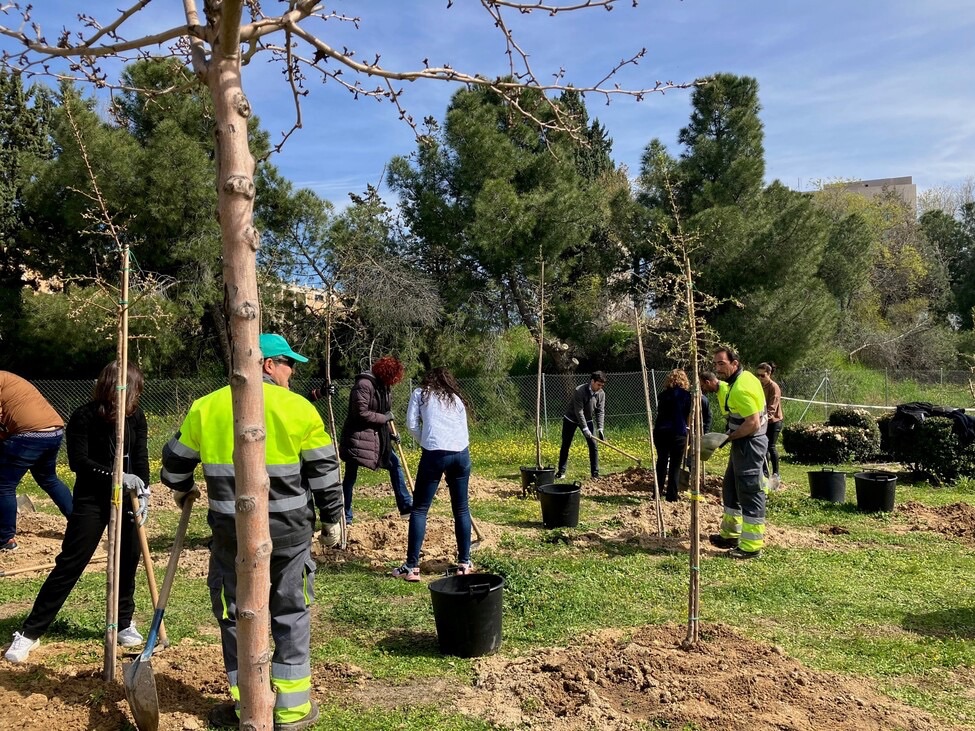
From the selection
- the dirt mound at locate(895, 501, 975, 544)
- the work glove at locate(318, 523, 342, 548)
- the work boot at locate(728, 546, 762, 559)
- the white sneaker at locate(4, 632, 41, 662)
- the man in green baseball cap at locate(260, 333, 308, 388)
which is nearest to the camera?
the man in green baseball cap at locate(260, 333, 308, 388)

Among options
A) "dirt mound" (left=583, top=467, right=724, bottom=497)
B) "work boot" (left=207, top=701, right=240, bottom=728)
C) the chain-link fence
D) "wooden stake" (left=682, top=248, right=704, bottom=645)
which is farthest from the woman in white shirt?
the chain-link fence

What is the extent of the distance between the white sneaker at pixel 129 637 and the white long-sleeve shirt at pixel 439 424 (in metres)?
2.20

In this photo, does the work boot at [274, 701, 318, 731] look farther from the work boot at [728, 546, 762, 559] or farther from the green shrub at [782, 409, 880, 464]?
the green shrub at [782, 409, 880, 464]

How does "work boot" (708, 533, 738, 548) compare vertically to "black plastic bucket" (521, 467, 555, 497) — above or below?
below

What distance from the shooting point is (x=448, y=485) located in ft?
18.7

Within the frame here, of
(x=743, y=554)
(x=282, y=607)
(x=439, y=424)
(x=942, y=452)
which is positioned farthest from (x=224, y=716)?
(x=942, y=452)

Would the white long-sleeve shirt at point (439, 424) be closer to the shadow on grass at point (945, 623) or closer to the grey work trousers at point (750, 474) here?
the grey work trousers at point (750, 474)

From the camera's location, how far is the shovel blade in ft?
10.5

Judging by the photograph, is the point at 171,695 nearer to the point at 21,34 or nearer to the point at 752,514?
the point at 21,34

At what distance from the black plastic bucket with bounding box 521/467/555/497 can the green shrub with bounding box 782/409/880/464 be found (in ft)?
19.3

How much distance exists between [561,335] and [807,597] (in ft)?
43.7

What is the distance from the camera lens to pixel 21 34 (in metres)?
2.35

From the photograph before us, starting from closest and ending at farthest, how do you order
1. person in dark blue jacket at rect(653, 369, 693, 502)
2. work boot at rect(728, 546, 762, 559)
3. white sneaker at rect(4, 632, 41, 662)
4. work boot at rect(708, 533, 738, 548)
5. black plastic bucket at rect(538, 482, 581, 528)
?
A: white sneaker at rect(4, 632, 41, 662) → work boot at rect(728, 546, 762, 559) → work boot at rect(708, 533, 738, 548) → black plastic bucket at rect(538, 482, 581, 528) → person in dark blue jacket at rect(653, 369, 693, 502)

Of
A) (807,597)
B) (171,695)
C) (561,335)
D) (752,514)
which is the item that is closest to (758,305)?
(561,335)
